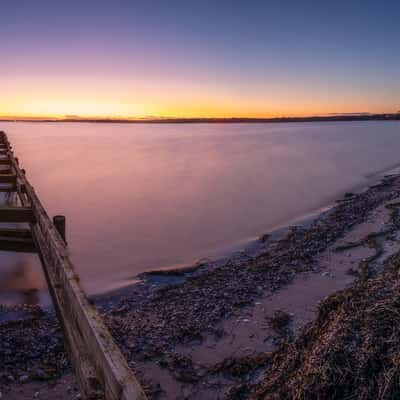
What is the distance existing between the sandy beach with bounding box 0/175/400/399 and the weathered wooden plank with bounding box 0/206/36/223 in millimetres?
1687

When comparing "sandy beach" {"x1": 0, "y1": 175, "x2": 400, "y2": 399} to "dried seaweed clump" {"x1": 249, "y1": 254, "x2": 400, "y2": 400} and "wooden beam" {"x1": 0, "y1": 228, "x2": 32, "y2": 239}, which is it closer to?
"dried seaweed clump" {"x1": 249, "y1": 254, "x2": 400, "y2": 400}

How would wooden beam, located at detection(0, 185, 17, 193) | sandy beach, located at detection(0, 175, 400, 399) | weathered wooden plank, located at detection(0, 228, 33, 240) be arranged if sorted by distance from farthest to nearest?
wooden beam, located at detection(0, 185, 17, 193) → weathered wooden plank, located at detection(0, 228, 33, 240) → sandy beach, located at detection(0, 175, 400, 399)

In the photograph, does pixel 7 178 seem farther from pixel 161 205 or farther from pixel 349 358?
pixel 349 358

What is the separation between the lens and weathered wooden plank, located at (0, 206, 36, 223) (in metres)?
6.00

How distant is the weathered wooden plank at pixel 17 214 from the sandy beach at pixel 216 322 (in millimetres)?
1687

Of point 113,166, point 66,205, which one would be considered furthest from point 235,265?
point 113,166

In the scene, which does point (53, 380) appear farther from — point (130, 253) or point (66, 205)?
point (66, 205)

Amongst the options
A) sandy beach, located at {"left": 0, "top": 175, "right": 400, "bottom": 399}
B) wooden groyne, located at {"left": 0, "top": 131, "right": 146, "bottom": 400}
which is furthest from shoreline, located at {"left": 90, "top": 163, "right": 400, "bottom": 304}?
wooden groyne, located at {"left": 0, "top": 131, "right": 146, "bottom": 400}

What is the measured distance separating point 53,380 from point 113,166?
28507mm

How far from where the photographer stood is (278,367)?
13.9 feet

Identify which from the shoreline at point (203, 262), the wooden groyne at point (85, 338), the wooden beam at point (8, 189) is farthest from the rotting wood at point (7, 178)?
the wooden groyne at point (85, 338)

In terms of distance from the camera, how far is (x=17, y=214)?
6234mm

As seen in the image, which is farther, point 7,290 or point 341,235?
point 341,235

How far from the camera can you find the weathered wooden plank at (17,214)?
6.00 metres
